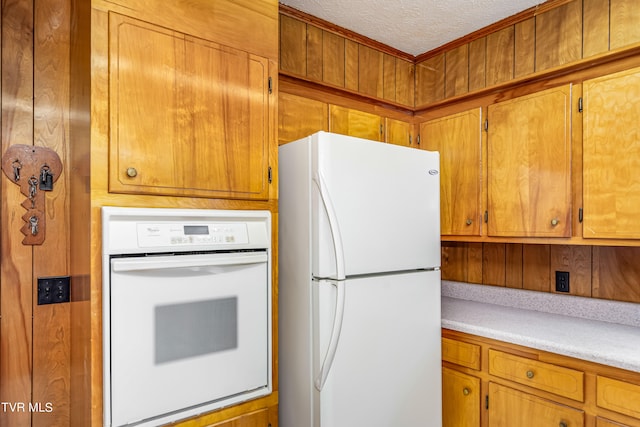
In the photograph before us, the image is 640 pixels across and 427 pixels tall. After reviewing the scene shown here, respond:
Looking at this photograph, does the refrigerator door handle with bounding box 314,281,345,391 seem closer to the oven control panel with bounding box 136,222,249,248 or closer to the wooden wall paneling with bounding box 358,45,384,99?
the oven control panel with bounding box 136,222,249,248

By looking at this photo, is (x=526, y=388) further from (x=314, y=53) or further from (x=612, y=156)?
(x=314, y=53)

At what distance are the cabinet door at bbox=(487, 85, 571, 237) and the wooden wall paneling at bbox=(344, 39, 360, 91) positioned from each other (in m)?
0.82

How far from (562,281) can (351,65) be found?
1744mm

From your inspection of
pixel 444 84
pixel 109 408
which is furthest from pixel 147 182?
pixel 444 84

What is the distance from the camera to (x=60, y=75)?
157cm

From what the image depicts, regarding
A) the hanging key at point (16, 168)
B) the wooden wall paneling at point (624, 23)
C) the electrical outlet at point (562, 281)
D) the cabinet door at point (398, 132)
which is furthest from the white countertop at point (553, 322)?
the hanging key at point (16, 168)

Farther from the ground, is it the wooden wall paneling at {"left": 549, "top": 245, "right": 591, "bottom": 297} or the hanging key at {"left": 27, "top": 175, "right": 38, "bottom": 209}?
the hanging key at {"left": 27, "top": 175, "right": 38, "bottom": 209}

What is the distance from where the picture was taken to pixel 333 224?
153 cm

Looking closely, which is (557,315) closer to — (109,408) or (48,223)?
(109,408)

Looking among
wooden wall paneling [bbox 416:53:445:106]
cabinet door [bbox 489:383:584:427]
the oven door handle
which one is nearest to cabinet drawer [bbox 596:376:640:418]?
cabinet door [bbox 489:383:584:427]

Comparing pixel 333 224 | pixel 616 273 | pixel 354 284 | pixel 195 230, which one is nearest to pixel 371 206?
pixel 333 224

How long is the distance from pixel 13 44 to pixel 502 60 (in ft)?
7.83

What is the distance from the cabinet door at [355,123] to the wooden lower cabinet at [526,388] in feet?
4.10

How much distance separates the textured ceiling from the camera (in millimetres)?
2096
